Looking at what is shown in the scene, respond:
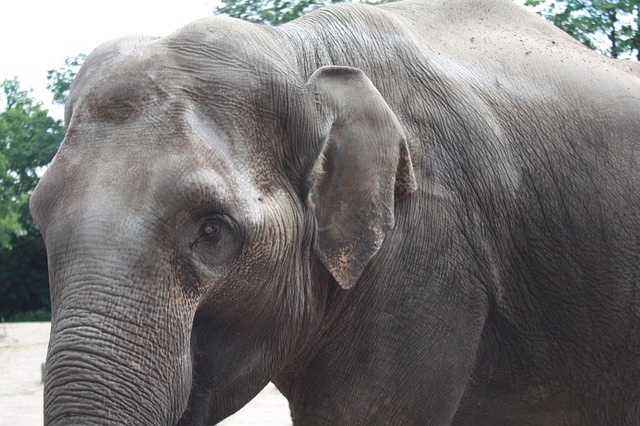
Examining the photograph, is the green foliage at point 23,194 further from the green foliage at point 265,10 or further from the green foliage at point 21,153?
the green foliage at point 265,10

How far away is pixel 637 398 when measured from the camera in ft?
14.7

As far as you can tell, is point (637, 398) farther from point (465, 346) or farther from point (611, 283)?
point (465, 346)

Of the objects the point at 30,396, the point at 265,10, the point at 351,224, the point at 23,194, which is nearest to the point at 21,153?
the point at 23,194

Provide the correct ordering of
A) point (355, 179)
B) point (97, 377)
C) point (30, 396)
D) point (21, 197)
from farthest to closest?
point (21, 197) < point (30, 396) < point (355, 179) < point (97, 377)

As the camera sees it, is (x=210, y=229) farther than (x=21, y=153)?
No

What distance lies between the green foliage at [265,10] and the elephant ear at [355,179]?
175 inches

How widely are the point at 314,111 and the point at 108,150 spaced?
30.7 inches

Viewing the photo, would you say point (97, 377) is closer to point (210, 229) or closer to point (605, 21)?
point (210, 229)

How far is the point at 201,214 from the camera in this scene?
10.5ft

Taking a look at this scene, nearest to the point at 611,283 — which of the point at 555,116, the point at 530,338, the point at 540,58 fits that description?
the point at 530,338

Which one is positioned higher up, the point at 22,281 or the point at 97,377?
the point at 97,377

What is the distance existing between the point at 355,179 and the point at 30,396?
931 centimetres

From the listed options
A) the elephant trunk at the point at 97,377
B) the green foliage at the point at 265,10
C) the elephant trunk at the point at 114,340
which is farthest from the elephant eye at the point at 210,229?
the green foliage at the point at 265,10

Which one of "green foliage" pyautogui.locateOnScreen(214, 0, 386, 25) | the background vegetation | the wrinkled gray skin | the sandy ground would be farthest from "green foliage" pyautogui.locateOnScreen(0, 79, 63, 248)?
the wrinkled gray skin
